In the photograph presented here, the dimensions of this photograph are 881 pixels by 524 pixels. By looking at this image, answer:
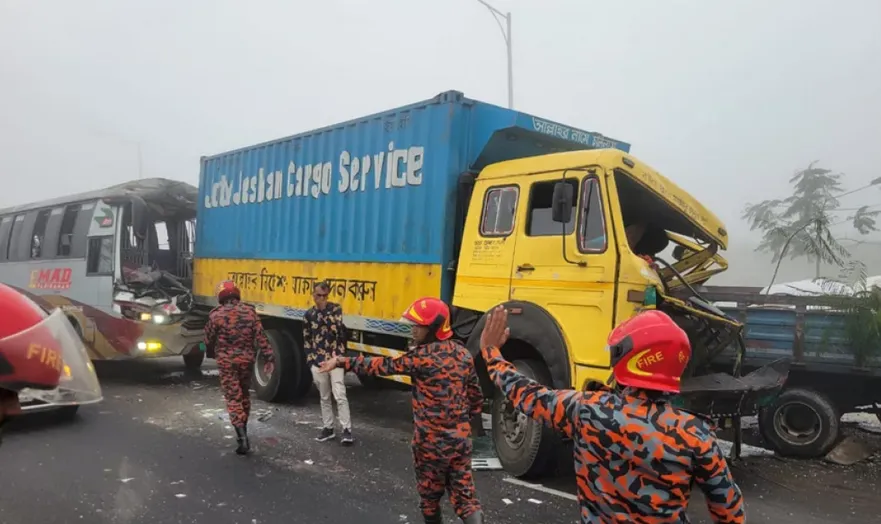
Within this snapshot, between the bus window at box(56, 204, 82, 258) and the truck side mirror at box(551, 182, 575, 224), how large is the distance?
329 inches

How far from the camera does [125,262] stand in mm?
9445

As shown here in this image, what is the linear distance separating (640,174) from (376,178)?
2916 mm

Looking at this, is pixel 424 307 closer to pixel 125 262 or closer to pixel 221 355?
pixel 221 355

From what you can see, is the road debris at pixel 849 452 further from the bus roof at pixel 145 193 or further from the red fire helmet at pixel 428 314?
the bus roof at pixel 145 193

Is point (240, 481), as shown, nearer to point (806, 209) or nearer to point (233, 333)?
A: point (233, 333)

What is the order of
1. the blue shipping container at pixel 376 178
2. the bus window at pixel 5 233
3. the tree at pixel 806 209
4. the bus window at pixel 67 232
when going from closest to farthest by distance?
the blue shipping container at pixel 376 178 → the bus window at pixel 67 232 → the bus window at pixel 5 233 → the tree at pixel 806 209

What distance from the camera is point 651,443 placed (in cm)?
183

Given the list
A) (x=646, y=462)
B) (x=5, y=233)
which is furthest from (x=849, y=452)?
(x=5, y=233)

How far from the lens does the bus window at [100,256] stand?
934 centimetres

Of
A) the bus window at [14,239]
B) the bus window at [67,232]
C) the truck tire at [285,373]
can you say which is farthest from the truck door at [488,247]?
the bus window at [14,239]

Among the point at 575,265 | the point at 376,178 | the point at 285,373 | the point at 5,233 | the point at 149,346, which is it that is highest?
the point at 376,178

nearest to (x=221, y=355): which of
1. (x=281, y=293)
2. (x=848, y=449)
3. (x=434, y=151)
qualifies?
(x=281, y=293)

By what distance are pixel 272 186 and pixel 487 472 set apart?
4.88m

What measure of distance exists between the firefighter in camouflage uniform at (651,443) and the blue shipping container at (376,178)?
4184 mm
